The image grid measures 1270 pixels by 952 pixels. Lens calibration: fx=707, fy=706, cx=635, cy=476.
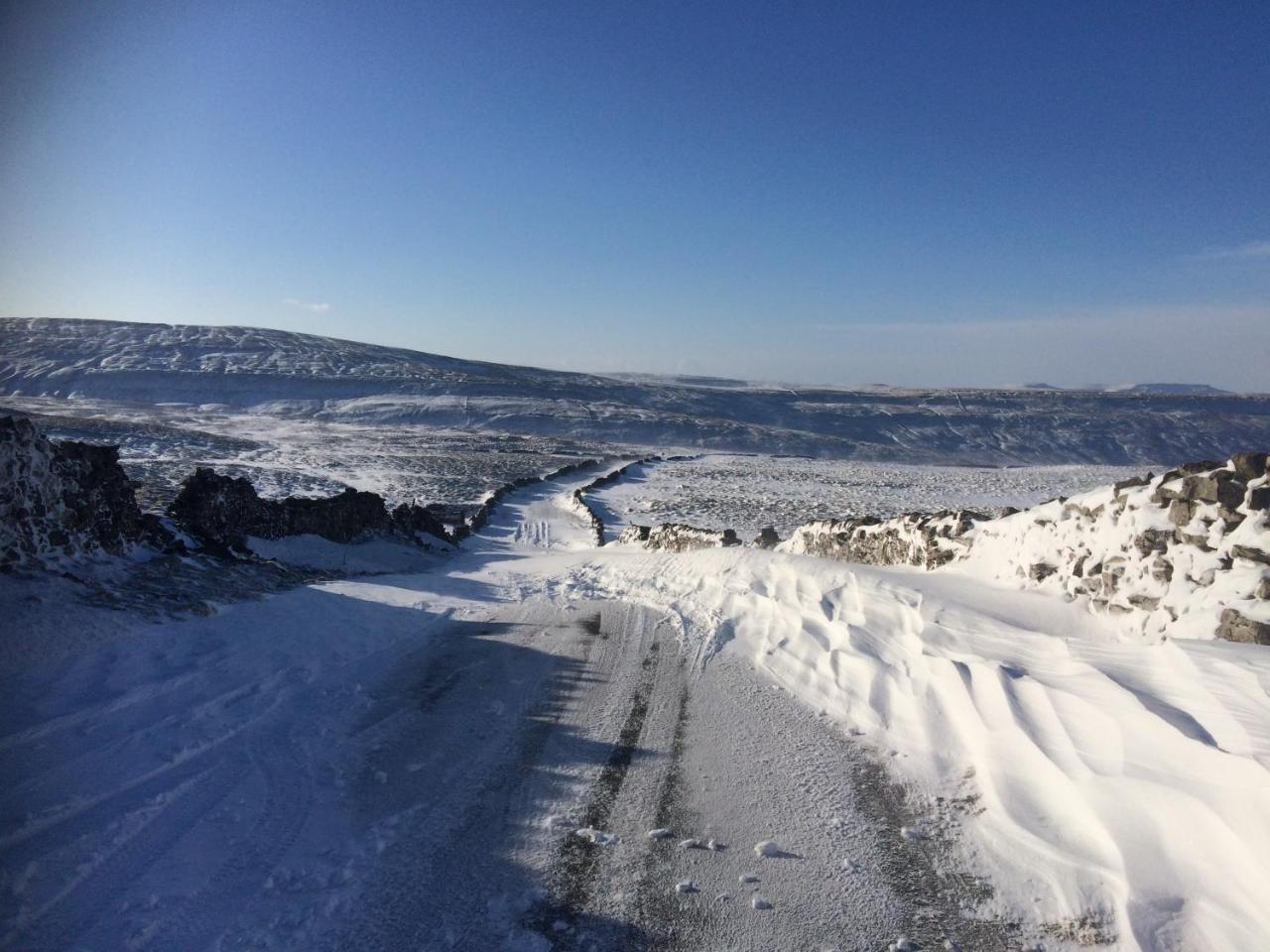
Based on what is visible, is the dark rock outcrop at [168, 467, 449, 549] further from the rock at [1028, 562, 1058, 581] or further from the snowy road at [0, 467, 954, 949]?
the rock at [1028, 562, 1058, 581]

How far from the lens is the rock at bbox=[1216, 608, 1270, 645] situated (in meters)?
4.10

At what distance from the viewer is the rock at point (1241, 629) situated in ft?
13.5

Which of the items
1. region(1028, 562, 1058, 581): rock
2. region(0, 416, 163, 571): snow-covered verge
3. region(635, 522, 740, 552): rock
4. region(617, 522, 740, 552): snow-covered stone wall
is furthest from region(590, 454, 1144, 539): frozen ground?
region(0, 416, 163, 571): snow-covered verge

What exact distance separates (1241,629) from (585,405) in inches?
3288

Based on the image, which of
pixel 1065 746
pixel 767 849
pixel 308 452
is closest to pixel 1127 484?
pixel 1065 746

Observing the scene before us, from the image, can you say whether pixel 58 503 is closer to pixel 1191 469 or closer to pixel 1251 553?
pixel 1251 553

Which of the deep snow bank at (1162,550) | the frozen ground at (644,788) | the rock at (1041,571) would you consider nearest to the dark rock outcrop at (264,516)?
the frozen ground at (644,788)

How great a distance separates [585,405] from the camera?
8662cm

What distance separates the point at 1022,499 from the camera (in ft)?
98.8

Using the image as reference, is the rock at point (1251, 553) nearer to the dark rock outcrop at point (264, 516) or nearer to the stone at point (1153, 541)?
the stone at point (1153, 541)

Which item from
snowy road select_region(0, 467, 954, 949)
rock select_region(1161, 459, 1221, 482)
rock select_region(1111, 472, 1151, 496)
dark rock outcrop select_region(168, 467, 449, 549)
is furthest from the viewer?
dark rock outcrop select_region(168, 467, 449, 549)

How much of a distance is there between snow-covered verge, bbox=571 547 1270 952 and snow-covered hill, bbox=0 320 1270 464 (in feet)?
208

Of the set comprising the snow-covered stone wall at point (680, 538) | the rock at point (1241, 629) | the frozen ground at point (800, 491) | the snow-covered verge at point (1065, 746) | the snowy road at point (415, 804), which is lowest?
the frozen ground at point (800, 491)

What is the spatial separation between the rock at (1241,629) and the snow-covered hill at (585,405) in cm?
6459
